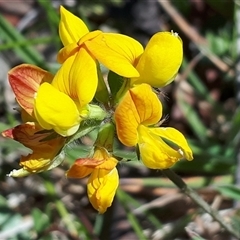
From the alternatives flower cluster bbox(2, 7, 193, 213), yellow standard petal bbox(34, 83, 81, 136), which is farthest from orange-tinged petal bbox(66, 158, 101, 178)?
yellow standard petal bbox(34, 83, 81, 136)

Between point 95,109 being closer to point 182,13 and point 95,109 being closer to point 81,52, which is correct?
point 81,52

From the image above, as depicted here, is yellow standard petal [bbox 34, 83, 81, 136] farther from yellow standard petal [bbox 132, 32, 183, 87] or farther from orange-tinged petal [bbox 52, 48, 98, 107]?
yellow standard petal [bbox 132, 32, 183, 87]

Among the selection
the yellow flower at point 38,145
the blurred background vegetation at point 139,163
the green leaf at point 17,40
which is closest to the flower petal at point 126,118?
the yellow flower at point 38,145

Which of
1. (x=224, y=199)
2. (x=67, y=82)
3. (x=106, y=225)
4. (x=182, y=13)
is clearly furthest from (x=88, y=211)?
(x=67, y=82)

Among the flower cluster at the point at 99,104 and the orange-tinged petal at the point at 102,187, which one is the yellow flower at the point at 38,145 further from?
the orange-tinged petal at the point at 102,187

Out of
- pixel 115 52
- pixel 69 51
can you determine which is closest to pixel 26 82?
pixel 69 51
